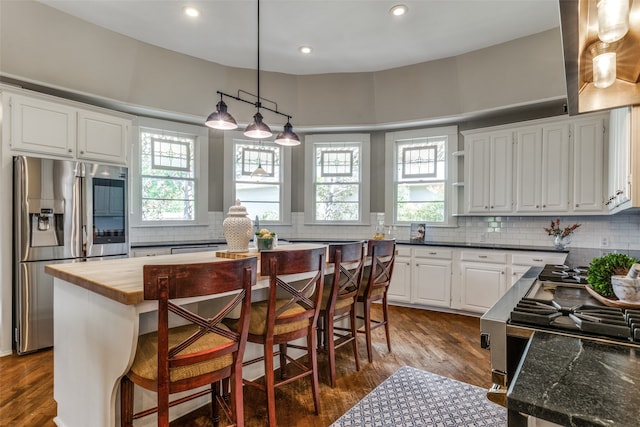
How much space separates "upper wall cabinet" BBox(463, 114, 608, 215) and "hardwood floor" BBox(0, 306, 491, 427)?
1.70m

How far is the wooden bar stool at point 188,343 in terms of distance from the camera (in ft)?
4.29

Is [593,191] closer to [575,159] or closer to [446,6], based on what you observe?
[575,159]

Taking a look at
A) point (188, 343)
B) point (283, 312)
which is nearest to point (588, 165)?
point (283, 312)

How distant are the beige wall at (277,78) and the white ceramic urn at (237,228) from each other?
2630 millimetres

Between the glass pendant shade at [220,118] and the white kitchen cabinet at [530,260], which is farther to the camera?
the white kitchen cabinet at [530,260]

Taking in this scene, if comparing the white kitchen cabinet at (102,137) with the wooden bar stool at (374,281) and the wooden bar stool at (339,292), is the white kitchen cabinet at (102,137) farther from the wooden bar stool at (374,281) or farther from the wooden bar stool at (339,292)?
the wooden bar stool at (374,281)

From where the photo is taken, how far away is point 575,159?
3.77 metres

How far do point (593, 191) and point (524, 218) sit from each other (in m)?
0.83

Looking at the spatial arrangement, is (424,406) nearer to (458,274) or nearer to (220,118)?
(458,274)

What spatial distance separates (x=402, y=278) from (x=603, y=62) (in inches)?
150

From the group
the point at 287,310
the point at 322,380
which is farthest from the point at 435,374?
the point at 287,310

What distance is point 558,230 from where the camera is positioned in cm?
388

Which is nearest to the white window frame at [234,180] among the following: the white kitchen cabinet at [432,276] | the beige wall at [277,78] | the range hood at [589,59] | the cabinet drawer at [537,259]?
the beige wall at [277,78]

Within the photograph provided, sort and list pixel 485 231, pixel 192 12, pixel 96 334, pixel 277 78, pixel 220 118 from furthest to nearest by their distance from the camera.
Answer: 1. pixel 277 78
2. pixel 485 231
3. pixel 192 12
4. pixel 220 118
5. pixel 96 334
